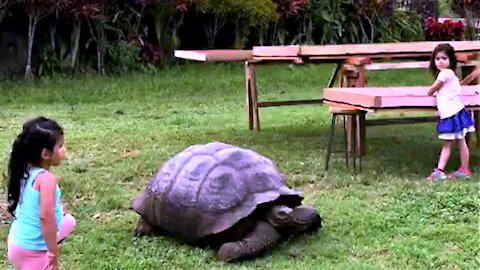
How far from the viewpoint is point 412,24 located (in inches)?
659

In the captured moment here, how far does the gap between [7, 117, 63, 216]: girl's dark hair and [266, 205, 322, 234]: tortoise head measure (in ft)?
4.41

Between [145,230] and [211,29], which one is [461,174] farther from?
[211,29]

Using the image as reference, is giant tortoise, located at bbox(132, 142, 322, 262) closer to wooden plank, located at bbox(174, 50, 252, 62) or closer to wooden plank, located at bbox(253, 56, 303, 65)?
wooden plank, located at bbox(253, 56, 303, 65)

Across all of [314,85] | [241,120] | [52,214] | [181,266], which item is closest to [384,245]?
[181,266]

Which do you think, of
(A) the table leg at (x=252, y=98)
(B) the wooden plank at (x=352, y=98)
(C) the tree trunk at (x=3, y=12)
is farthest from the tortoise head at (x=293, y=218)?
(C) the tree trunk at (x=3, y=12)

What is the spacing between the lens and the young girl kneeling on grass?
127 inches

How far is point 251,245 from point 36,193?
126 cm

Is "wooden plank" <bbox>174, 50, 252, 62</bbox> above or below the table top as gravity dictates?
below

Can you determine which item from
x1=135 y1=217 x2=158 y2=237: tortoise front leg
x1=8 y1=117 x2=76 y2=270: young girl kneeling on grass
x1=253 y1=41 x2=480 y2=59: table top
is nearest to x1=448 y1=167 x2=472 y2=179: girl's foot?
x1=253 y1=41 x2=480 y2=59: table top

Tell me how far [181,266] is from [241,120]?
17.0 feet

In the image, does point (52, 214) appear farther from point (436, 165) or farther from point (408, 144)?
point (408, 144)

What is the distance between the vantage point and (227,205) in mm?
4172

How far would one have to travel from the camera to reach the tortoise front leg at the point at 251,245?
4.10 meters

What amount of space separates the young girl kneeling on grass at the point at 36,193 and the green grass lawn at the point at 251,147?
2.57ft
